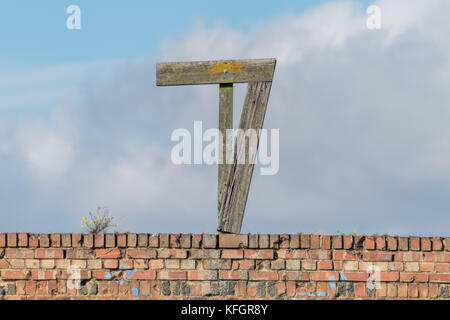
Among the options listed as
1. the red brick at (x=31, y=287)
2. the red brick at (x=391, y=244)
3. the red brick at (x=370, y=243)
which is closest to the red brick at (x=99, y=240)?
the red brick at (x=31, y=287)

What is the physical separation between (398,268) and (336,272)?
2.19ft

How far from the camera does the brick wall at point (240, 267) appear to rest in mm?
7270

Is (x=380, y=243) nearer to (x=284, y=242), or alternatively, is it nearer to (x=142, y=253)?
(x=284, y=242)

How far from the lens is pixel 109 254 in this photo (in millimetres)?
7426

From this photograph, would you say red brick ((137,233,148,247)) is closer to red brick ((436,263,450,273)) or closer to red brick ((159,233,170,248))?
red brick ((159,233,170,248))

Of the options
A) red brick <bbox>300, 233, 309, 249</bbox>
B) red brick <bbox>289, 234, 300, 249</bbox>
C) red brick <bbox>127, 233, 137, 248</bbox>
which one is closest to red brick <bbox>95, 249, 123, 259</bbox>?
red brick <bbox>127, 233, 137, 248</bbox>

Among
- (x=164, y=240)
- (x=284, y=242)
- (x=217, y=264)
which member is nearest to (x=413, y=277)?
(x=284, y=242)

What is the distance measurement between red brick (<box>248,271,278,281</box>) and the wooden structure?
0.73m

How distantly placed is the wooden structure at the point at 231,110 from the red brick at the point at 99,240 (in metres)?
1.29

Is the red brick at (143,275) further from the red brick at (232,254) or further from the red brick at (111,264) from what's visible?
the red brick at (232,254)

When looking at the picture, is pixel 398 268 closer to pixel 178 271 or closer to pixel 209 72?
pixel 178 271
